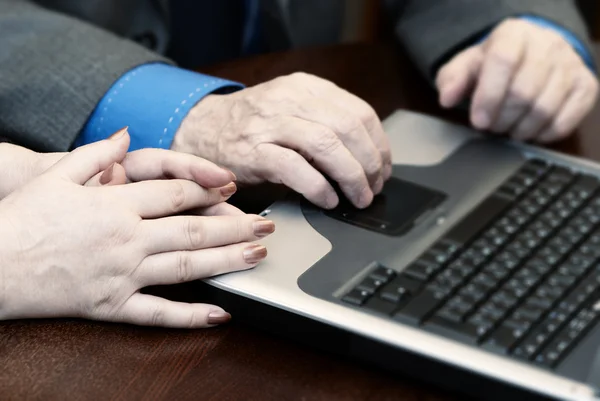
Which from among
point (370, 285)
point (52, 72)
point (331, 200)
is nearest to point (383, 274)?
point (370, 285)

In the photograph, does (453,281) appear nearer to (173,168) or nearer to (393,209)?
Answer: (393,209)

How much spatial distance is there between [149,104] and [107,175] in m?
0.21

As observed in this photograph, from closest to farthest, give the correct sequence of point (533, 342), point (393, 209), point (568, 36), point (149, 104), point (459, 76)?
point (533, 342)
point (393, 209)
point (149, 104)
point (459, 76)
point (568, 36)

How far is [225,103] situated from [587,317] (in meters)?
0.43

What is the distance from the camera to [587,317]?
0.66 m

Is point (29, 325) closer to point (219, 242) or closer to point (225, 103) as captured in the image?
point (219, 242)

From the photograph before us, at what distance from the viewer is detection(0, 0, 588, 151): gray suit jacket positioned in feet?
3.15

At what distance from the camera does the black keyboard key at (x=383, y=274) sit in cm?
69

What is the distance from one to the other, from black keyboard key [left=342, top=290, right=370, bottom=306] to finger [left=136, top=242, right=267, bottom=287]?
3.4 inches

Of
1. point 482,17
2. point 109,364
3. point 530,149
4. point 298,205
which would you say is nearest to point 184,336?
point 109,364

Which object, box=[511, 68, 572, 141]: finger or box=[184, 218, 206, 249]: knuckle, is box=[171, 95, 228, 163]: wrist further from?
box=[511, 68, 572, 141]: finger

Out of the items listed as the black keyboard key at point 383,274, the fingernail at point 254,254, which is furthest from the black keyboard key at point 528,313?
the fingernail at point 254,254

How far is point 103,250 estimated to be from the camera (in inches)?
27.1

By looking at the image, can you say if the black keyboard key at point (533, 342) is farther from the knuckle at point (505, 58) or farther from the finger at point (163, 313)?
the knuckle at point (505, 58)
